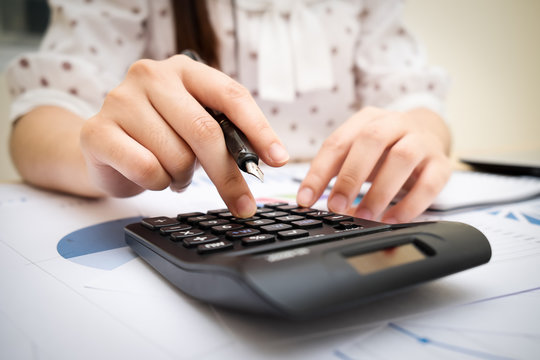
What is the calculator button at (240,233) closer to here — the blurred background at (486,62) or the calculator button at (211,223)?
the calculator button at (211,223)

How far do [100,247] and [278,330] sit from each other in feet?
0.59

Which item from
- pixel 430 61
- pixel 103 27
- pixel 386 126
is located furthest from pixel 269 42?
pixel 430 61

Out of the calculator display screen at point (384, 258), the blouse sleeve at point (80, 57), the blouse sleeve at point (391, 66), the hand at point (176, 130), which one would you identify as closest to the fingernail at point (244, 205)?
the hand at point (176, 130)

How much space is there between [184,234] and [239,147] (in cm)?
8

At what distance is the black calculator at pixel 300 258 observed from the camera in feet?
0.51

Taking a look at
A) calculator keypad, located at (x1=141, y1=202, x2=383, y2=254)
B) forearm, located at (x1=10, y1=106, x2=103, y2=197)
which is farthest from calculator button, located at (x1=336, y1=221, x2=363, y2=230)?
forearm, located at (x1=10, y1=106, x2=103, y2=197)

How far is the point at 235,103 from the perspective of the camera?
288mm

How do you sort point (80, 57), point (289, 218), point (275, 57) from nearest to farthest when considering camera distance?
point (289, 218) → point (80, 57) → point (275, 57)

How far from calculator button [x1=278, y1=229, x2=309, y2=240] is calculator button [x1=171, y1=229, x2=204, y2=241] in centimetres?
6

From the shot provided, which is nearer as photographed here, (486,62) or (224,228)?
(224,228)

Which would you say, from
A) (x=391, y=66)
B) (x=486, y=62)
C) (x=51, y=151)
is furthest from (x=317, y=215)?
(x=486, y=62)

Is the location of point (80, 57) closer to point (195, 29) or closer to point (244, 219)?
point (195, 29)

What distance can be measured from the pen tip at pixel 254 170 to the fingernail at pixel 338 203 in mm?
111

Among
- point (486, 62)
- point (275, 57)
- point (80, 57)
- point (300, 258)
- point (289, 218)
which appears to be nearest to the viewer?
point (300, 258)
